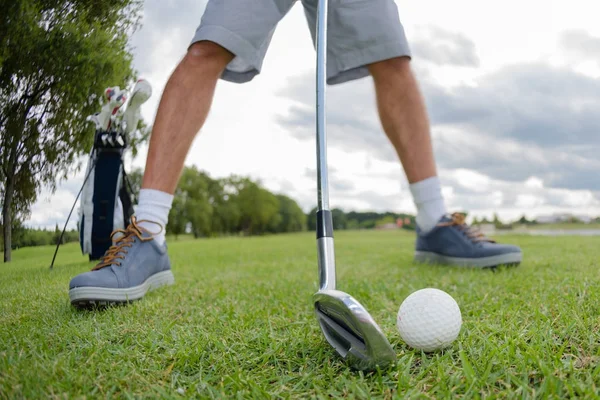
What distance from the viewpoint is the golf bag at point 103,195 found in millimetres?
1743

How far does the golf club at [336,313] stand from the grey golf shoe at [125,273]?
0.90m

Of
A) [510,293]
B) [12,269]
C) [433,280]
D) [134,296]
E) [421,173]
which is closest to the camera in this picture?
[12,269]

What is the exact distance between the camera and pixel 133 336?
158 cm

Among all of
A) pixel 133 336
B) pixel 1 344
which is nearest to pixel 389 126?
pixel 133 336

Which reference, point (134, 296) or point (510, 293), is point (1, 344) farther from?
point (510, 293)

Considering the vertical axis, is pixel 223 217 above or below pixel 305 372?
above

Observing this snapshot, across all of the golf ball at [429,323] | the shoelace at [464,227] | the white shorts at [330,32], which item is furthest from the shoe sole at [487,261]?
the golf ball at [429,323]

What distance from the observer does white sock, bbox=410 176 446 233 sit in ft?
10.6

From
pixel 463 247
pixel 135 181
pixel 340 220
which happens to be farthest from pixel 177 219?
pixel 340 220

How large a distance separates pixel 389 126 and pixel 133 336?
2200 mm

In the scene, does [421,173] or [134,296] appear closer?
[134,296]

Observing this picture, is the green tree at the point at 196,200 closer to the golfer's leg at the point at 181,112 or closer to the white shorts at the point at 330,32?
the golfer's leg at the point at 181,112

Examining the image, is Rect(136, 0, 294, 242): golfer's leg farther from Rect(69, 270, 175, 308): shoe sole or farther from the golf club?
the golf club

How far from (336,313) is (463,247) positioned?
6.95 ft
